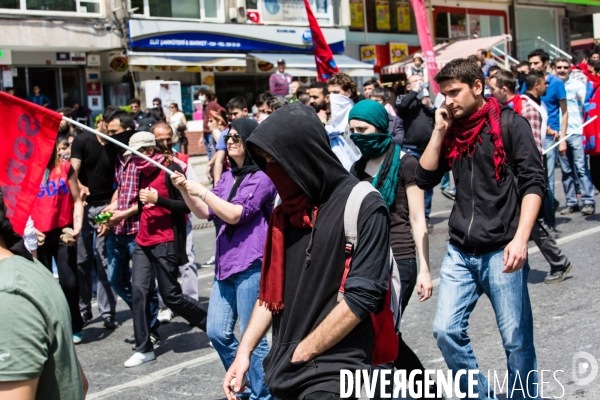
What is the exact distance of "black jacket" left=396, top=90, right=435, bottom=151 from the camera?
10742 millimetres

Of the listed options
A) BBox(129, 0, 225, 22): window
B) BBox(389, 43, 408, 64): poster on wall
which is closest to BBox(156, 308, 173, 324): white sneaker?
BBox(129, 0, 225, 22): window

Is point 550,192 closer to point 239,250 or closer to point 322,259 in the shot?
point 239,250

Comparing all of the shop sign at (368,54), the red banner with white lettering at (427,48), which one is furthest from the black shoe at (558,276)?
the shop sign at (368,54)

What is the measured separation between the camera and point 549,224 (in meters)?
9.04

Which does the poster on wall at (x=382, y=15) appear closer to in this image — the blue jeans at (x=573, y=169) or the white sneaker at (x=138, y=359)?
the blue jeans at (x=573, y=169)

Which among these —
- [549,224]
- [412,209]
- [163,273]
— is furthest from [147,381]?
[549,224]

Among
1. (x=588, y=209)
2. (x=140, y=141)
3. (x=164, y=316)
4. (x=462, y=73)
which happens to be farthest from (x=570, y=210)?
(x=462, y=73)

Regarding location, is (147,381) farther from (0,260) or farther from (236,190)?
(0,260)

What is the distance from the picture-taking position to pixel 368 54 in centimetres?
2766

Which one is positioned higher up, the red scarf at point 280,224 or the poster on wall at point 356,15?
the poster on wall at point 356,15

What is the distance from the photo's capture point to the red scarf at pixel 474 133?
4.05 metres

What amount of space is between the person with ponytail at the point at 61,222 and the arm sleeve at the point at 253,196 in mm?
2455

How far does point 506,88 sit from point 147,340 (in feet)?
14.5

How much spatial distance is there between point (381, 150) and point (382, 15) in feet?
82.5
